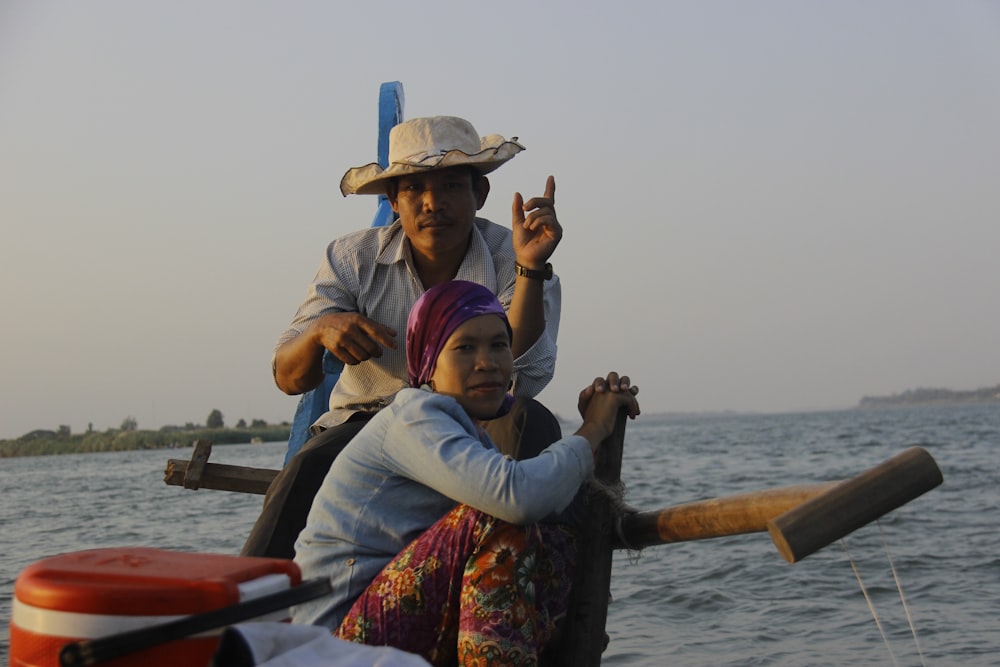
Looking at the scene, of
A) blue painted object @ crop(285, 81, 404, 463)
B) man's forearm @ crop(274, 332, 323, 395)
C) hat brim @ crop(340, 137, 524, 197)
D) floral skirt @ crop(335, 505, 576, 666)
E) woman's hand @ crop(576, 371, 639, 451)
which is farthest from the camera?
blue painted object @ crop(285, 81, 404, 463)

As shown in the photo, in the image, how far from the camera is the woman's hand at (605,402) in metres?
2.53

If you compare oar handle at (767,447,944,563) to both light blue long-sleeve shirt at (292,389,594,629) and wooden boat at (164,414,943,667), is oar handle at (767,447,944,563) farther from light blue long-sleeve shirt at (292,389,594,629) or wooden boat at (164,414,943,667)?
light blue long-sleeve shirt at (292,389,594,629)

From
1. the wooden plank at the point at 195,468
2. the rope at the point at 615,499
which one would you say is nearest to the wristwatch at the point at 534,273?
the rope at the point at 615,499

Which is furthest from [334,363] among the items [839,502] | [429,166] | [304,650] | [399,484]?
[304,650]

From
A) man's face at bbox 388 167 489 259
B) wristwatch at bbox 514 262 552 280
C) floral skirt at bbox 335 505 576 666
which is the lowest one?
floral skirt at bbox 335 505 576 666

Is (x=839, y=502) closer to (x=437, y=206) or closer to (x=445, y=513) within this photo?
(x=445, y=513)

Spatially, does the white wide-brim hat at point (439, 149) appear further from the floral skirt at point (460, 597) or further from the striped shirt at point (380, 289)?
the floral skirt at point (460, 597)

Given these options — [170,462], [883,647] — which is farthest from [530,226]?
[883,647]

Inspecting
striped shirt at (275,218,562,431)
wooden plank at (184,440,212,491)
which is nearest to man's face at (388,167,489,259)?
striped shirt at (275,218,562,431)

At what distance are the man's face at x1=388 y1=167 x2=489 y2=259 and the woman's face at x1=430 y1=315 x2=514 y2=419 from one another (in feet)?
2.90

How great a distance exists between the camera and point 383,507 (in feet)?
7.47

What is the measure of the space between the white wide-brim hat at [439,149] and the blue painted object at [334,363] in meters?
0.63

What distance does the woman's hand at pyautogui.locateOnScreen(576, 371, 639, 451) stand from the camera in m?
2.53

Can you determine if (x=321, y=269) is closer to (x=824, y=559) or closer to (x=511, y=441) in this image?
(x=511, y=441)
